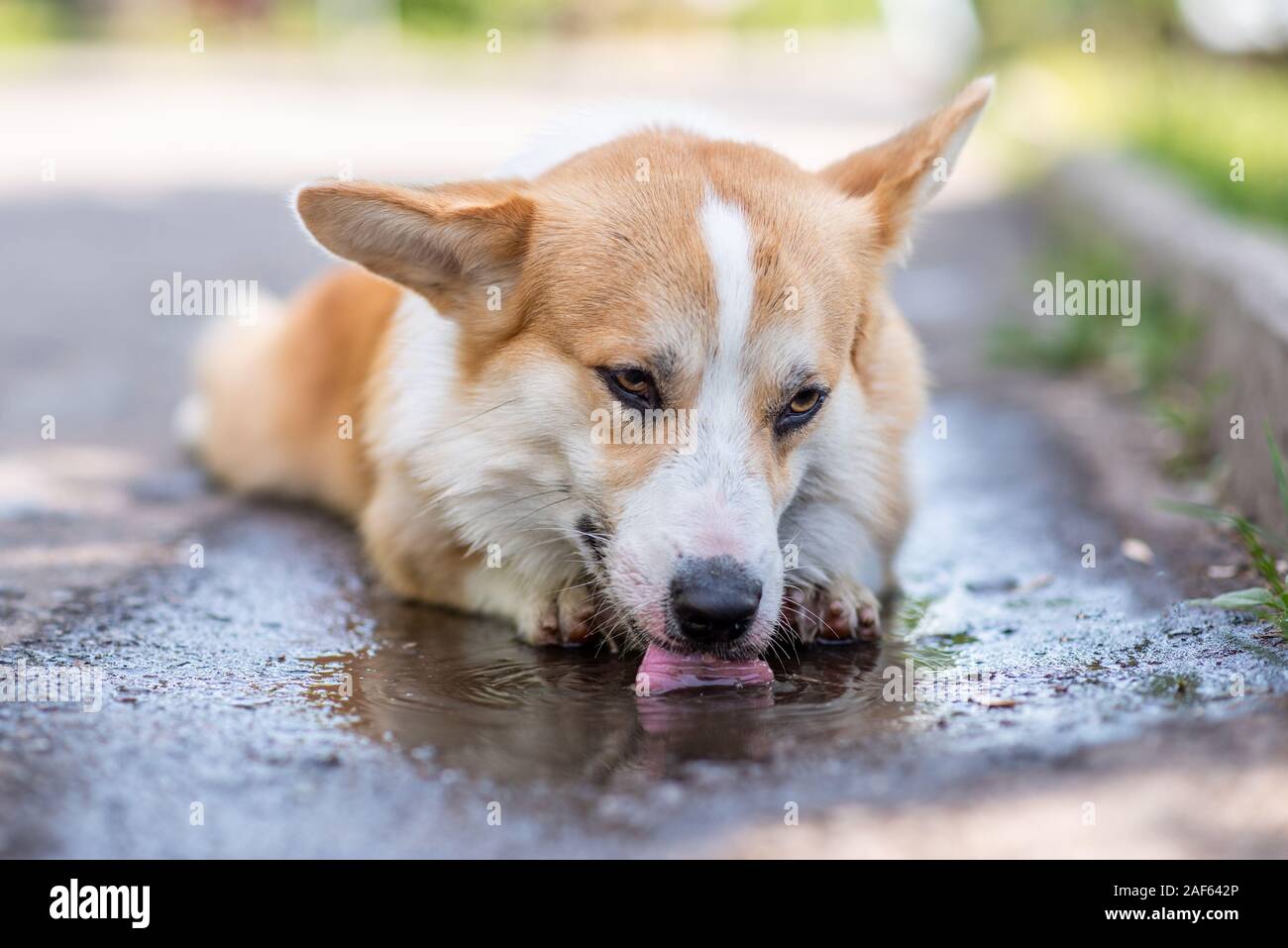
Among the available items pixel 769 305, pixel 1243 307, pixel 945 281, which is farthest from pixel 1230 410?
pixel 945 281

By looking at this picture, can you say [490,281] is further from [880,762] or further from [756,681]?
[880,762]

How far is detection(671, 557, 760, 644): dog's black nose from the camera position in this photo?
10.6 feet

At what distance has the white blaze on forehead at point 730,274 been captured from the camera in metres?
3.47

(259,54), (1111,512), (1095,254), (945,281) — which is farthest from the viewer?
(259,54)

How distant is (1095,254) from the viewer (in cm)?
784

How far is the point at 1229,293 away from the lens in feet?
17.4

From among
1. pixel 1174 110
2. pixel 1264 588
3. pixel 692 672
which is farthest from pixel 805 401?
pixel 1174 110

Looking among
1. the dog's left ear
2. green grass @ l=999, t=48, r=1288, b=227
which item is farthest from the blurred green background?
the dog's left ear

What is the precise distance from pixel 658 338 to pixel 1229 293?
2.78m

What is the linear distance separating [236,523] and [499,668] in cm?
182

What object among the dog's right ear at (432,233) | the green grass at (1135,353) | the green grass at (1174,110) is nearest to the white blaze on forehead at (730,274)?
the dog's right ear at (432,233)

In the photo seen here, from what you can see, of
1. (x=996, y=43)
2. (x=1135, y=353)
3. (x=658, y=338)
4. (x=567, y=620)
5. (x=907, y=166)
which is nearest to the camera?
(x=658, y=338)

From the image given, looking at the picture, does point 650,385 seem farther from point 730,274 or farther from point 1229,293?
point 1229,293

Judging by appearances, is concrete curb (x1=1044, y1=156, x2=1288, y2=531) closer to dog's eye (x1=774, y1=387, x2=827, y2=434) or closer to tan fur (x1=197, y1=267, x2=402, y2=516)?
dog's eye (x1=774, y1=387, x2=827, y2=434)
